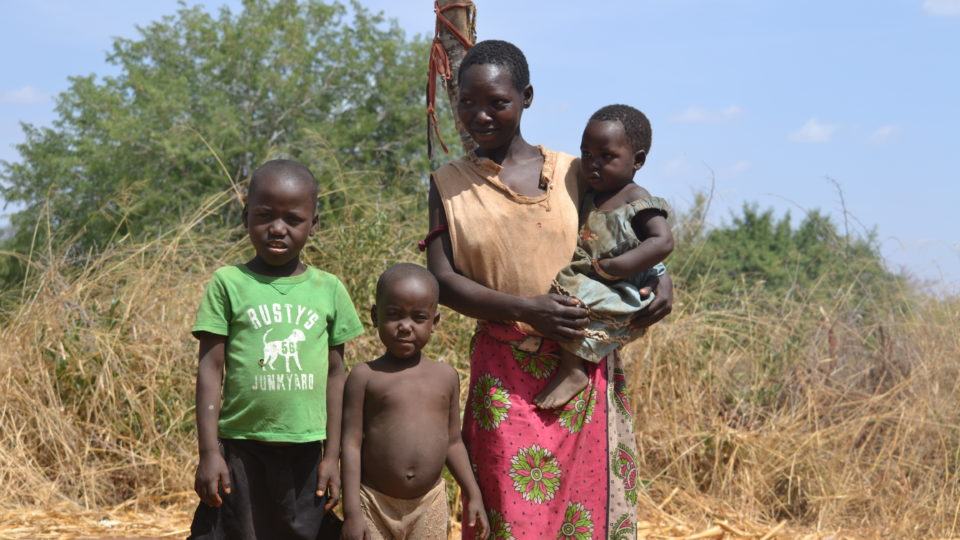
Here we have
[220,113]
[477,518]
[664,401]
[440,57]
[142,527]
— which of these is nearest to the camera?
[477,518]

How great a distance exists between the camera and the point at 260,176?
8.89 ft

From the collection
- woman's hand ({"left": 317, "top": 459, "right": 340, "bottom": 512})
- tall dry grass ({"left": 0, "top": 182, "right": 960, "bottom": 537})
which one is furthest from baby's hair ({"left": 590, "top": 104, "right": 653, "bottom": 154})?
tall dry grass ({"left": 0, "top": 182, "right": 960, "bottom": 537})

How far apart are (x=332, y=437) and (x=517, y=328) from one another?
549 millimetres

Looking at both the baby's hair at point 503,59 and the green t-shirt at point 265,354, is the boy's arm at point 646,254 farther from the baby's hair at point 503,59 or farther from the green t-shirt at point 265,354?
the green t-shirt at point 265,354

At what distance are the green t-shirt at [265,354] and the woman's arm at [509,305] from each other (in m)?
0.36

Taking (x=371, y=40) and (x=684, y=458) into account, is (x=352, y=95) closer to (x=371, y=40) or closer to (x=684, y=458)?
(x=371, y=40)

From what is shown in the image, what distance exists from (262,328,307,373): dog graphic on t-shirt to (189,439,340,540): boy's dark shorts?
21 cm

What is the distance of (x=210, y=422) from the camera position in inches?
104

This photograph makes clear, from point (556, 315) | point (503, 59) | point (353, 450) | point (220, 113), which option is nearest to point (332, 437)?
point (353, 450)

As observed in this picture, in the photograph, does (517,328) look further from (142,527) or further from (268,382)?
(142,527)

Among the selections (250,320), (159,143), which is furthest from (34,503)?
(159,143)

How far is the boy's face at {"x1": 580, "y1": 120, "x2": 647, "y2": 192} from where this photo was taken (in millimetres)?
2840

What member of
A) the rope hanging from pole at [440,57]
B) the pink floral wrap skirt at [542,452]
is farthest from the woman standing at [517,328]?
the rope hanging from pole at [440,57]

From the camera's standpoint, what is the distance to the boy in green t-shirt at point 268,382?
2691mm
